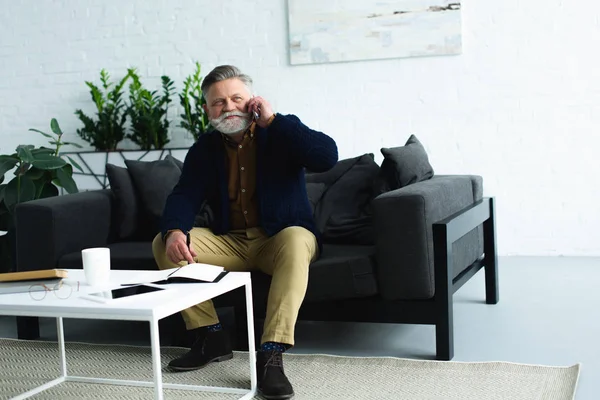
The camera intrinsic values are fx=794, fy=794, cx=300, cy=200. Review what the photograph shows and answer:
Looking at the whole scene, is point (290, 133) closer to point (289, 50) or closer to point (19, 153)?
point (19, 153)

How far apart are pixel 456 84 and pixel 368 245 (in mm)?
1860

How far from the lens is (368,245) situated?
10.9 feet

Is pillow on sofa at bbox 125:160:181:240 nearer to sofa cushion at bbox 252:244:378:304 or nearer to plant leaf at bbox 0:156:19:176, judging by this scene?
plant leaf at bbox 0:156:19:176

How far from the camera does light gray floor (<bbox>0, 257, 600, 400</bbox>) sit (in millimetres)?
2867

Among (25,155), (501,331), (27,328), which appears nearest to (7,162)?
(25,155)

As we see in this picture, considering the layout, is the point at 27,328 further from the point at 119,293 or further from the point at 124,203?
the point at 119,293

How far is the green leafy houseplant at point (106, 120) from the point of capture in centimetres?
531

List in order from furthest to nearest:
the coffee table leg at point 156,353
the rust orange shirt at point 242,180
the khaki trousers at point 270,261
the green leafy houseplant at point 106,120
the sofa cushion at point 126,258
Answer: the green leafy houseplant at point 106,120, the sofa cushion at point 126,258, the rust orange shirt at point 242,180, the khaki trousers at point 270,261, the coffee table leg at point 156,353

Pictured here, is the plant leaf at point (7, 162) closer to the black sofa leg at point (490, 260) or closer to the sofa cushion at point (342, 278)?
the sofa cushion at point (342, 278)

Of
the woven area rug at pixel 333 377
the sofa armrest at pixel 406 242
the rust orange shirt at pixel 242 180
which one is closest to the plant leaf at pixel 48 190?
the woven area rug at pixel 333 377

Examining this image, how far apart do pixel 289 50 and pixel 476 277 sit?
1900 mm

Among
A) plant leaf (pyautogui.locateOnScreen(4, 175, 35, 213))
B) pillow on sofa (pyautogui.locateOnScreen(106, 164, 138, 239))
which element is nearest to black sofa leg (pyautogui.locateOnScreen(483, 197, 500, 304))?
pillow on sofa (pyautogui.locateOnScreen(106, 164, 138, 239))

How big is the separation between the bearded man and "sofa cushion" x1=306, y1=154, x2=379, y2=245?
40 centimetres

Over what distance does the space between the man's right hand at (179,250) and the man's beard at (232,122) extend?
42 cm
